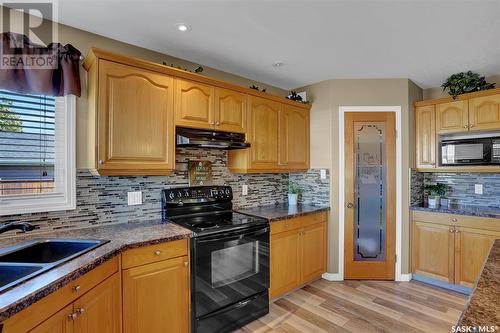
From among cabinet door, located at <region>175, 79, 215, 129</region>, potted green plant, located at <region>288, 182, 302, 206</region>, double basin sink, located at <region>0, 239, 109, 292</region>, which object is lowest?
double basin sink, located at <region>0, 239, 109, 292</region>

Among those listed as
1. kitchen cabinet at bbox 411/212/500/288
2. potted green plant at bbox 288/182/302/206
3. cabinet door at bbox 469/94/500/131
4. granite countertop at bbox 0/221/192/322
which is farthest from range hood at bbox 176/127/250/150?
cabinet door at bbox 469/94/500/131

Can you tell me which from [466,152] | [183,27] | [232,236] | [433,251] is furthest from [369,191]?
[183,27]

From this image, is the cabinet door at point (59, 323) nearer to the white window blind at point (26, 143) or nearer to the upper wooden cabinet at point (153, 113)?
the upper wooden cabinet at point (153, 113)

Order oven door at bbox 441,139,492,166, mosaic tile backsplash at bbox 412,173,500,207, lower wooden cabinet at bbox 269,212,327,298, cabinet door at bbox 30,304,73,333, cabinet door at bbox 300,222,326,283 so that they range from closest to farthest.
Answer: cabinet door at bbox 30,304,73,333 → lower wooden cabinet at bbox 269,212,327,298 → oven door at bbox 441,139,492,166 → cabinet door at bbox 300,222,326,283 → mosaic tile backsplash at bbox 412,173,500,207

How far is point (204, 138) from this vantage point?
235 centimetres

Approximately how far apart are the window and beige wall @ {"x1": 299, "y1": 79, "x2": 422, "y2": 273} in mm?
2708

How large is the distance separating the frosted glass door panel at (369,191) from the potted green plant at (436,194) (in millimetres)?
650

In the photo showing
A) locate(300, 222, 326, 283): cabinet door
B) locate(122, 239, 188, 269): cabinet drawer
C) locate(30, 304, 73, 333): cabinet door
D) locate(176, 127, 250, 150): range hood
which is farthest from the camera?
locate(300, 222, 326, 283): cabinet door

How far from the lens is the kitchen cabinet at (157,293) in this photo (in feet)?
5.60

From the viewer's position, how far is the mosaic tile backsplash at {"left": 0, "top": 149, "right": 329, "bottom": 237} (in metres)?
1.97

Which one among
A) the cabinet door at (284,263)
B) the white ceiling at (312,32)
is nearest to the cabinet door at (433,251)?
the cabinet door at (284,263)

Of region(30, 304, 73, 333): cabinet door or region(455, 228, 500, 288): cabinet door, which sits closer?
region(30, 304, 73, 333): cabinet door

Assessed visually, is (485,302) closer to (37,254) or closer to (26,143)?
(37,254)

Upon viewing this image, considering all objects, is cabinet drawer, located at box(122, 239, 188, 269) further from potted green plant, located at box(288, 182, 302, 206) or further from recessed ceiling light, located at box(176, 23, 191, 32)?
potted green plant, located at box(288, 182, 302, 206)
